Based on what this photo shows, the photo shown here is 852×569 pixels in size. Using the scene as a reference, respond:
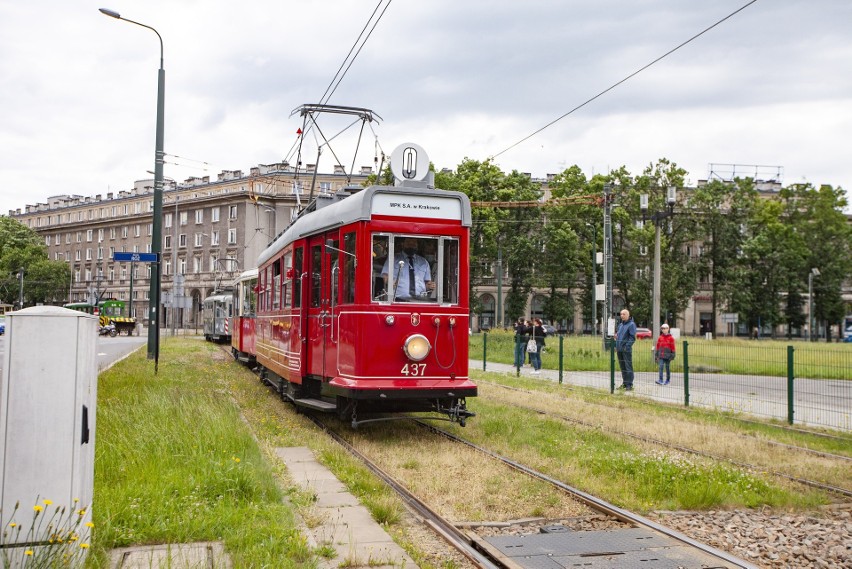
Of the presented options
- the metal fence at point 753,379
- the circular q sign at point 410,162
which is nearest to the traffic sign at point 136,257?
the circular q sign at point 410,162

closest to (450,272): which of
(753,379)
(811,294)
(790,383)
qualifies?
(790,383)

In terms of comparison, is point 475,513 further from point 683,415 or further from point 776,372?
point 776,372

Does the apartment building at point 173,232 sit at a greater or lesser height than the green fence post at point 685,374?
greater

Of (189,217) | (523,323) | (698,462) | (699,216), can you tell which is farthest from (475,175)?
(698,462)

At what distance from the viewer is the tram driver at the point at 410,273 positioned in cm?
1036

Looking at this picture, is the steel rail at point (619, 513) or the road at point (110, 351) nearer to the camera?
the steel rail at point (619, 513)

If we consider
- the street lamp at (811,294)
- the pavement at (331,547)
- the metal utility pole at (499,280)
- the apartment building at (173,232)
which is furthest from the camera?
the apartment building at (173,232)

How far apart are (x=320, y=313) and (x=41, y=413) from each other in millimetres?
7127

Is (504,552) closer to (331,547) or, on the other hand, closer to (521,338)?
(331,547)

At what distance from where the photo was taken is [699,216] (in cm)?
6462

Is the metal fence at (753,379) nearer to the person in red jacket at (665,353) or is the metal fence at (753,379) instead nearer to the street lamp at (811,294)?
the person in red jacket at (665,353)

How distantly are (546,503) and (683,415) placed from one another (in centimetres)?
775

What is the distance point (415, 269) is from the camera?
10.5m

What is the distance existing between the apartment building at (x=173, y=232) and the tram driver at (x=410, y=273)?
62615 mm
